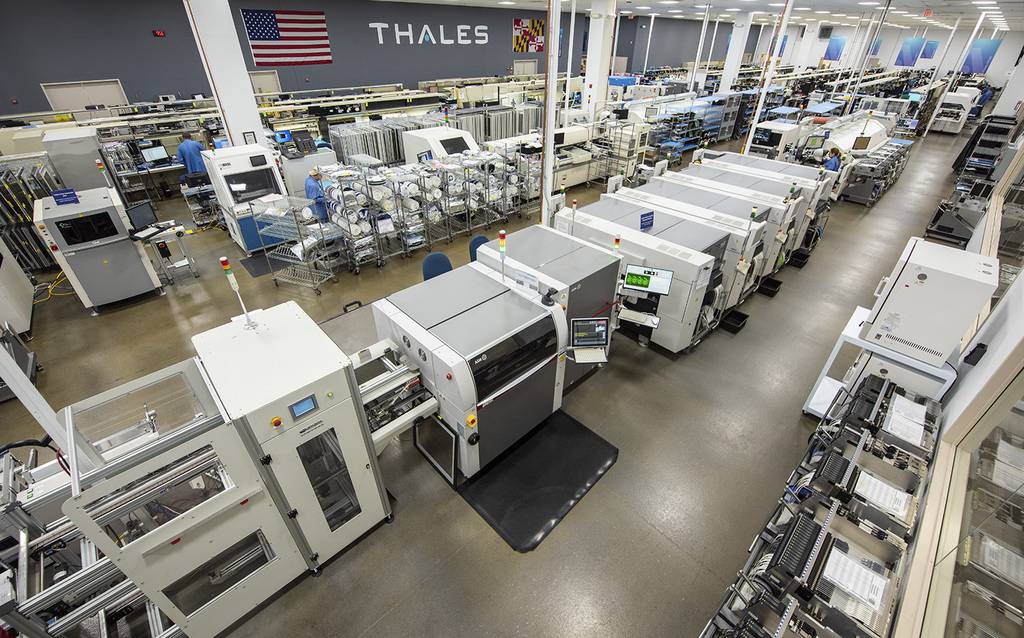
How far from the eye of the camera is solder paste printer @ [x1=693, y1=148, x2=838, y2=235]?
249 inches

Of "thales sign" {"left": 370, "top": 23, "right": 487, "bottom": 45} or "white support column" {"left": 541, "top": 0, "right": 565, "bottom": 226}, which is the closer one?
"white support column" {"left": 541, "top": 0, "right": 565, "bottom": 226}

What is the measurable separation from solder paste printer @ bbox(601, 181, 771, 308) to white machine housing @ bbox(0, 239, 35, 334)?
7.53 m

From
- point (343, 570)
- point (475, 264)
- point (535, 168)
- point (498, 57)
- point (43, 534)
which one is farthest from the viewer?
point (498, 57)

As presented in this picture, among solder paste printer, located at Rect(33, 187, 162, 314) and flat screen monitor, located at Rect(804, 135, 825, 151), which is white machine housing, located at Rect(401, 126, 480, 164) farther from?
flat screen monitor, located at Rect(804, 135, 825, 151)

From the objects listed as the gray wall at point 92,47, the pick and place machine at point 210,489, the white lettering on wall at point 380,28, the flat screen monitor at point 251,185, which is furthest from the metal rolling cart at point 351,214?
the white lettering on wall at point 380,28

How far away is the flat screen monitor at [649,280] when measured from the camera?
393 centimetres

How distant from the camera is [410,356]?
3104 millimetres

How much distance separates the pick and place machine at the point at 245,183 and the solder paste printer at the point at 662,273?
5045 mm

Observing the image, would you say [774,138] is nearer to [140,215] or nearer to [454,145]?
[454,145]

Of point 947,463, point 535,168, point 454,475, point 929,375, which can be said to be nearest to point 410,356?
point 454,475

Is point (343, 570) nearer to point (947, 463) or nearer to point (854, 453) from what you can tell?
point (854, 453)

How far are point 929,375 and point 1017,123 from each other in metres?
11.7

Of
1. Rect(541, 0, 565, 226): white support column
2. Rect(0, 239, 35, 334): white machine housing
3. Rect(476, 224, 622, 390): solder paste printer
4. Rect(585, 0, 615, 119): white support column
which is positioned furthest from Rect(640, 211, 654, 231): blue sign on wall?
Rect(0, 239, 35, 334): white machine housing

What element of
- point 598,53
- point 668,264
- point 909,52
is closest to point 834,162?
point 598,53
